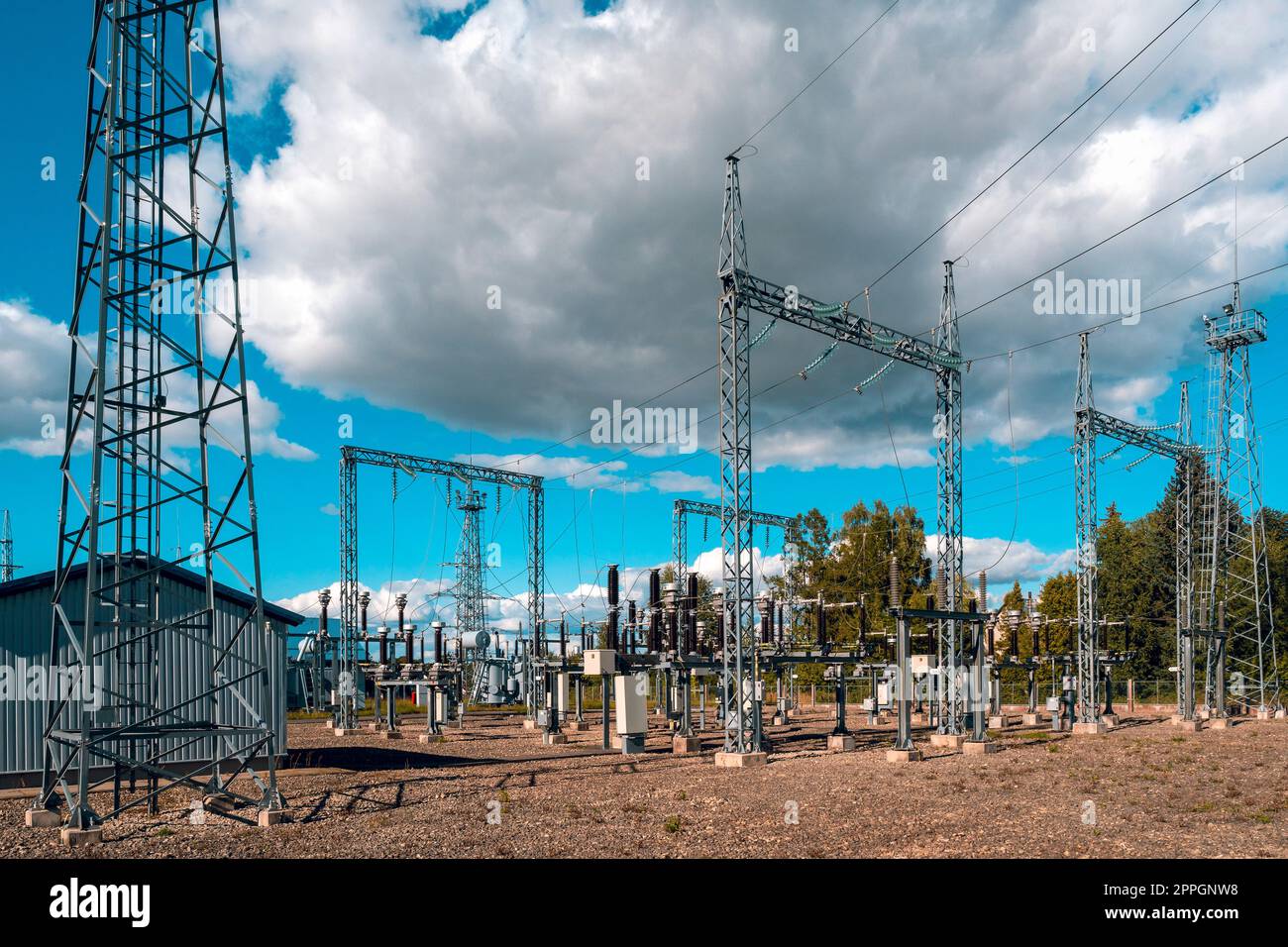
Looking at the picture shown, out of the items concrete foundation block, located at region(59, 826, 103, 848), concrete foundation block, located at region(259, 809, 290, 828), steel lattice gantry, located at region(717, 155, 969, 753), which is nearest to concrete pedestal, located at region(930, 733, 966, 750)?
steel lattice gantry, located at region(717, 155, 969, 753)

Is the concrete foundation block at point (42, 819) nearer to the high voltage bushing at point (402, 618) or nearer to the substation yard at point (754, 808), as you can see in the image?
the substation yard at point (754, 808)

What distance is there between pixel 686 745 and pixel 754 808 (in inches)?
466

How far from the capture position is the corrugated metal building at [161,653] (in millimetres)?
18797

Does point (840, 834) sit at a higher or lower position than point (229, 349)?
lower

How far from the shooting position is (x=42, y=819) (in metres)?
15.2

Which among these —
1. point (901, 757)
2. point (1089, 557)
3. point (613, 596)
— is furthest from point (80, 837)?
point (1089, 557)

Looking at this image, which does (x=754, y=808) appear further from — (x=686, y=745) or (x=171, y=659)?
(x=171, y=659)

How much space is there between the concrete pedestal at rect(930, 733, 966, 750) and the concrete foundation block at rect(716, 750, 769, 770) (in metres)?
6.90

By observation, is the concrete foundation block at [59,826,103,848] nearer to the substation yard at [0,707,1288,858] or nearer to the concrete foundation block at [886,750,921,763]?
the substation yard at [0,707,1288,858]

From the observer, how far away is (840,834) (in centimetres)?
1402
